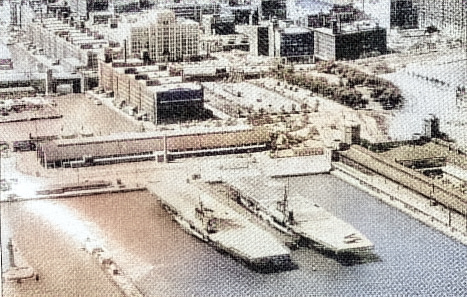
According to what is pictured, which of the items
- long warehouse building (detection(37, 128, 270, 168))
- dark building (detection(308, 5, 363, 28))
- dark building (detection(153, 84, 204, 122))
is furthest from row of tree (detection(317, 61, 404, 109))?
dark building (detection(153, 84, 204, 122))

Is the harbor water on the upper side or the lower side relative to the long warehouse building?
lower

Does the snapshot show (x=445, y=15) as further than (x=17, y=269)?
Yes

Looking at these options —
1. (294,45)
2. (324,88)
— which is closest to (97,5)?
(294,45)

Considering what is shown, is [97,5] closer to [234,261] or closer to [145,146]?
[145,146]

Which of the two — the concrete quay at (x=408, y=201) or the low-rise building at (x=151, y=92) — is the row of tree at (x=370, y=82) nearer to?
the concrete quay at (x=408, y=201)

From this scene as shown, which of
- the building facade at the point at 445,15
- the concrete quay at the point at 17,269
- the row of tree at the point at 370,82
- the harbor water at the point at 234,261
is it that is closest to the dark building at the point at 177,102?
the harbor water at the point at 234,261

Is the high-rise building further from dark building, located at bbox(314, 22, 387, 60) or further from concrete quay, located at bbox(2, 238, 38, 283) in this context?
concrete quay, located at bbox(2, 238, 38, 283)
